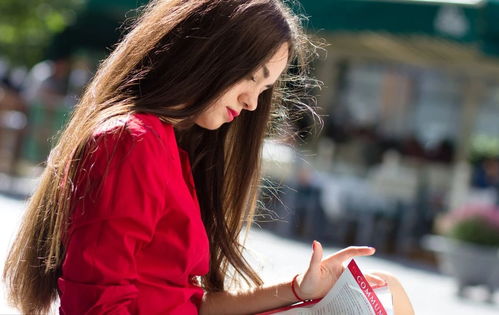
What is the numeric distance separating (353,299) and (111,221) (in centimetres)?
58

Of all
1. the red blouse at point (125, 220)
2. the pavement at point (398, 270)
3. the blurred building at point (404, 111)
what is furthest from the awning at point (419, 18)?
the red blouse at point (125, 220)

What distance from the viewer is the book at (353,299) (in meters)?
2.00

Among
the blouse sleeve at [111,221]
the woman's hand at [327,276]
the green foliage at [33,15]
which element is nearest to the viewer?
the blouse sleeve at [111,221]

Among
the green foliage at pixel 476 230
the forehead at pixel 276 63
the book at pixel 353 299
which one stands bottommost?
the green foliage at pixel 476 230

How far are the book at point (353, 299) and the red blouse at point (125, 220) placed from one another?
360 millimetres

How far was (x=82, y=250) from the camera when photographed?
1730 mm

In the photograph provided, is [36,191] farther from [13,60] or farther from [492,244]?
[13,60]

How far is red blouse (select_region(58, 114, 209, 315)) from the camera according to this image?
68.3 inches

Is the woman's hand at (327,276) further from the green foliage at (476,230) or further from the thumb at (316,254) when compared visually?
the green foliage at (476,230)

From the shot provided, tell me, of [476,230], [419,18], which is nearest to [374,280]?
[476,230]

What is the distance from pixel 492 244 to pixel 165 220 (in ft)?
16.4

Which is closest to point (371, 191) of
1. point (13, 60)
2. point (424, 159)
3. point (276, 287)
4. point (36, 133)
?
point (424, 159)

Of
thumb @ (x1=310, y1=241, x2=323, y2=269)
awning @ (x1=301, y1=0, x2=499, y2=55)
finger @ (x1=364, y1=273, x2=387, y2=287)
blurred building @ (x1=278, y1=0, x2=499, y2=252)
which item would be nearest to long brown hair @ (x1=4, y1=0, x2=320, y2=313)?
thumb @ (x1=310, y1=241, x2=323, y2=269)

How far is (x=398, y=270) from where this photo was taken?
7223mm
